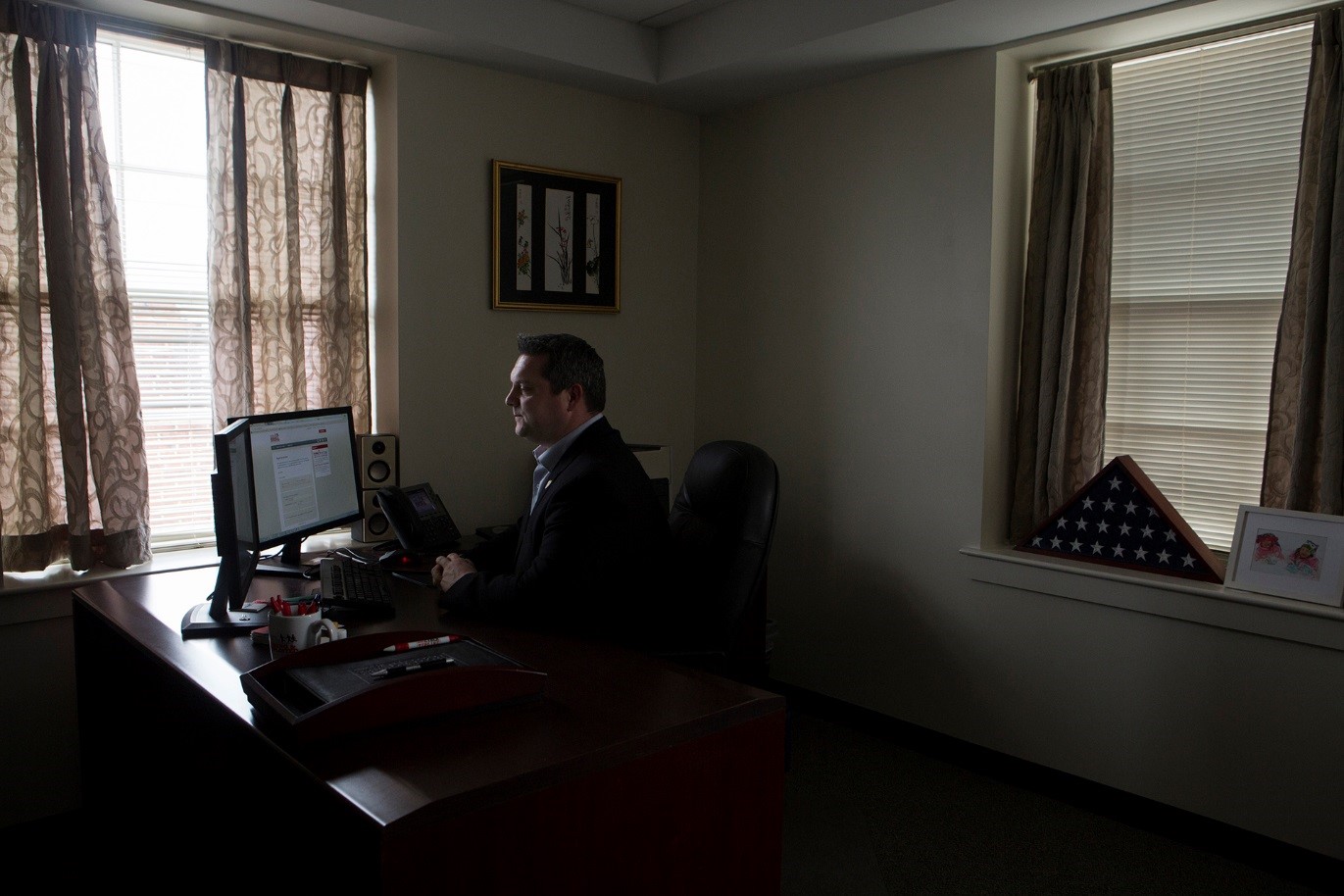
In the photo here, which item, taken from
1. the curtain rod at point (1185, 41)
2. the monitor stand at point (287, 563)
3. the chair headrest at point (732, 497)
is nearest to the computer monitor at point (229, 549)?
the monitor stand at point (287, 563)

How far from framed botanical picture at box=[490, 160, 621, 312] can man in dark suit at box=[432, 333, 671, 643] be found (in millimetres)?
1168

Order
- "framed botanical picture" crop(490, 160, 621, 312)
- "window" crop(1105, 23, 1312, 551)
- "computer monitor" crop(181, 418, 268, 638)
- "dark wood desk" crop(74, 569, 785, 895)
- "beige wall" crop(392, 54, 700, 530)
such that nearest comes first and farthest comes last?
1. "dark wood desk" crop(74, 569, 785, 895)
2. "computer monitor" crop(181, 418, 268, 638)
3. "window" crop(1105, 23, 1312, 551)
4. "beige wall" crop(392, 54, 700, 530)
5. "framed botanical picture" crop(490, 160, 621, 312)

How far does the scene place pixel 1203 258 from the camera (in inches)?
120

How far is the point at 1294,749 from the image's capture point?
2.71 metres

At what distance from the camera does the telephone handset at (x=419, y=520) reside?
3000mm

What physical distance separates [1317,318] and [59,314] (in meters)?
3.48

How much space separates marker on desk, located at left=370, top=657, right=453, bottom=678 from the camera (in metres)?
1.66

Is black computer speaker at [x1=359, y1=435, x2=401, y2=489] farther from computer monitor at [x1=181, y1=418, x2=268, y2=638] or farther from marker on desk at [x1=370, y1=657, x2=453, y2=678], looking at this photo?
marker on desk at [x1=370, y1=657, x2=453, y2=678]

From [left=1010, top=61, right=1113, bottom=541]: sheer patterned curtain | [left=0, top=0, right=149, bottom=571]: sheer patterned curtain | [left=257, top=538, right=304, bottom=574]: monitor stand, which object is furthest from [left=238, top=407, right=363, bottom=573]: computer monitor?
[left=1010, top=61, right=1113, bottom=541]: sheer patterned curtain

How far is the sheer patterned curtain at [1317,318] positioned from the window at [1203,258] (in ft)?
0.31

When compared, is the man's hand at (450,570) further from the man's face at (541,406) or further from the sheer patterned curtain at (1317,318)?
the sheer patterned curtain at (1317,318)

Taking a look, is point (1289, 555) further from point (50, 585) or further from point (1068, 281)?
point (50, 585)

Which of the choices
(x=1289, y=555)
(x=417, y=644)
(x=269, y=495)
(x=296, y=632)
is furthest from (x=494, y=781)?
(x=1289, y=555)

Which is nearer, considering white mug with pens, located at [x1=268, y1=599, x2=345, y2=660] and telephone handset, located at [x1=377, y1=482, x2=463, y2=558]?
white mug with pens, located at [x1=268, y1=599, x2=345, y2=660]
